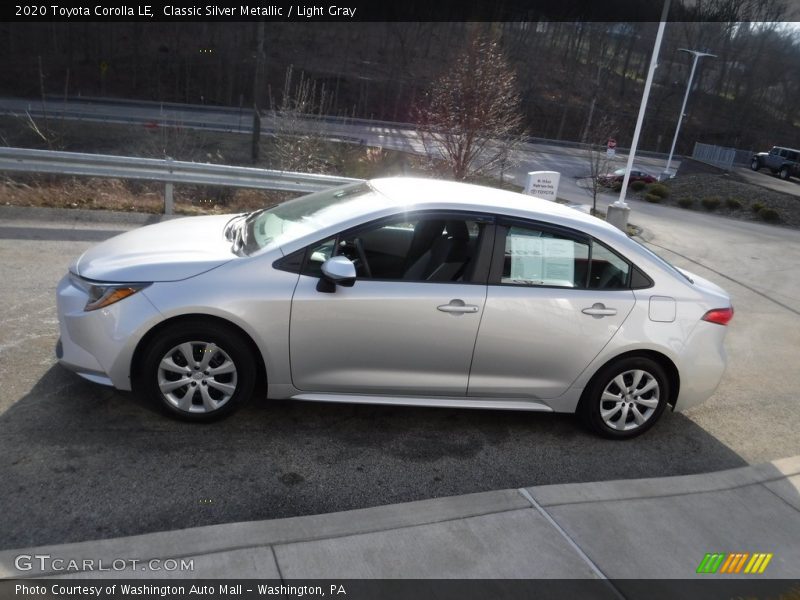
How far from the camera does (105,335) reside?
3.80m

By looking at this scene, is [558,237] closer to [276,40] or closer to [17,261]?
[17,261]

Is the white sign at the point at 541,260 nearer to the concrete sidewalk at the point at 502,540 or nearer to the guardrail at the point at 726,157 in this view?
the concrete sidewalk at the point at 502,540

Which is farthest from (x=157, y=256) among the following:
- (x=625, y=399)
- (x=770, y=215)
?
(x=770, y=215)

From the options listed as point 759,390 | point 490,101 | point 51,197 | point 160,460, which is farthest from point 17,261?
point 490,101

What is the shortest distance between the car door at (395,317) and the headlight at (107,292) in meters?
0.94

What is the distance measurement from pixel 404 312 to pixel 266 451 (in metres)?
1.17

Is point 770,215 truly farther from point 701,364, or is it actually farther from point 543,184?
point 701,364

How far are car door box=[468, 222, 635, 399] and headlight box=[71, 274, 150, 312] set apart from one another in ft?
6.89

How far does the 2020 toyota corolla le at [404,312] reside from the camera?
3.85 metres

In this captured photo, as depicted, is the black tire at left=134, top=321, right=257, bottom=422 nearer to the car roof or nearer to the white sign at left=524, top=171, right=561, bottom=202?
the car roof

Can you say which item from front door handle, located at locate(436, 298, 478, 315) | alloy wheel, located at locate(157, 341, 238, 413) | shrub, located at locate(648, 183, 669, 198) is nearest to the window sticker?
front door handle, located at locate(436, 298, 478, 315)

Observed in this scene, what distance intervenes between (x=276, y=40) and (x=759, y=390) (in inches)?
2922

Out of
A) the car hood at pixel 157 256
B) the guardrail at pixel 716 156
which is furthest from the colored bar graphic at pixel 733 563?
the guardrail at pixel 716 156

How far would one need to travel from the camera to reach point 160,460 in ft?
12.0
